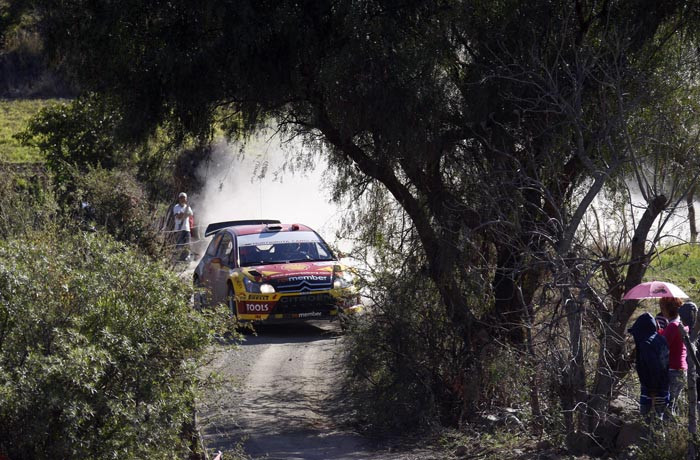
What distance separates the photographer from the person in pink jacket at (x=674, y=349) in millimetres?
7602

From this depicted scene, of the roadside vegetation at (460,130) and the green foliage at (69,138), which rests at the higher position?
the green foliage at (69,138)

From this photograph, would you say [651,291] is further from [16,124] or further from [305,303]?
[16,124]

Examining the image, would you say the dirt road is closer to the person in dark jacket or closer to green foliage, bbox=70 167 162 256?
the person in dark jacket

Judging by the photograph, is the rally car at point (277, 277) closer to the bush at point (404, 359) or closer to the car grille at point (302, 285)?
the car grille at point (302, 285)

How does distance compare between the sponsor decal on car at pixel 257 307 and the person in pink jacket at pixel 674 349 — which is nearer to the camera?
the person in pink jacket at pixel 674 349

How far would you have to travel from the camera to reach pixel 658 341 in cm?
747

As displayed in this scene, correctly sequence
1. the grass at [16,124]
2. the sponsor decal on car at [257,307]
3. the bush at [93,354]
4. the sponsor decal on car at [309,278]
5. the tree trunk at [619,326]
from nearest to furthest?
the bush at [93,354]
the tree trunk at [619,326]
the sponsor decal on car at [257,307]
the sponsor decal on car at [309,278]
the grass at [16,124]

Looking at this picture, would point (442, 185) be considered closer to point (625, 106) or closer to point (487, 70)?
point (487, 70)

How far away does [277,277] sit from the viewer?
45.6 ft

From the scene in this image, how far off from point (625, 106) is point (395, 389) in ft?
12.1

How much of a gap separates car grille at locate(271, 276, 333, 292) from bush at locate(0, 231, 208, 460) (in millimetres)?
6977

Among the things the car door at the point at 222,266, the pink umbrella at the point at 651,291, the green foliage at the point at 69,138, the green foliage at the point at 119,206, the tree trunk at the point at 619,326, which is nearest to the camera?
the pink umbrella at the point at 651,291

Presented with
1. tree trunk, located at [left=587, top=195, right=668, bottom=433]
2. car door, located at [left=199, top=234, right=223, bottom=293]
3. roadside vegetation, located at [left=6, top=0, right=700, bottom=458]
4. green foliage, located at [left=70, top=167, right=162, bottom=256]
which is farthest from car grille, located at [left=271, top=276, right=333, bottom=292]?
tree trunk, located at [left=587, top=195, right=668, bottom=433]

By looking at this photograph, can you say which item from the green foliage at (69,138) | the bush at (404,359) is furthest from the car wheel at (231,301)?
the green foliage at (69,138)
